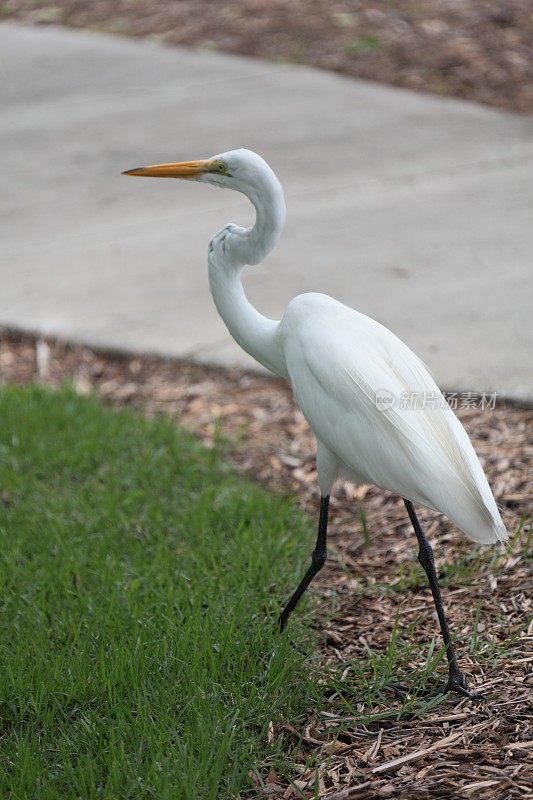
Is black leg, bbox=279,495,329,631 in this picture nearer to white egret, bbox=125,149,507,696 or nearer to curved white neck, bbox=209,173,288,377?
white egret, bbox=125,149,507,696

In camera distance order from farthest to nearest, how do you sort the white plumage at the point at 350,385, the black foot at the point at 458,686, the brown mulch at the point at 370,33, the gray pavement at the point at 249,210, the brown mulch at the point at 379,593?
the brown mulch at the point at 370,33
the gray pavement at the point at 249,210
the black foot at the point at 458,686
the white plumage at the point at 350,385
the brown mulch at the point at 379,593

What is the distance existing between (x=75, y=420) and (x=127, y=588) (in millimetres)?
1363

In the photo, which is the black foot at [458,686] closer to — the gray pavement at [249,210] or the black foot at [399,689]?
the black foot at [399,689]

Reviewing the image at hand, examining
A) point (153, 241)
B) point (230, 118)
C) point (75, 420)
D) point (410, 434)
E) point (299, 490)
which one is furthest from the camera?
point (230, 118)

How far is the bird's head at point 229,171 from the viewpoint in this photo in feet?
8.73

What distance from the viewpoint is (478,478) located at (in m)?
2.54

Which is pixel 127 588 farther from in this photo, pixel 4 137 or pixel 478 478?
pixel 4 137

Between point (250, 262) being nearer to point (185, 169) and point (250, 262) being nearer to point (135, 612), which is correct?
point (185, 169)

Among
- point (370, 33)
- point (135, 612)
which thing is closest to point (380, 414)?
point (135, 612)

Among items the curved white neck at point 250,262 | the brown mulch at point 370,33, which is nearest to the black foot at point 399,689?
the curved white neck at point 250,262

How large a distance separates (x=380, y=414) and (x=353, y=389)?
0.09 metres

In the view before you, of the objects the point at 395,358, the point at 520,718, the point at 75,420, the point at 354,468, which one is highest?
the point at 395,358

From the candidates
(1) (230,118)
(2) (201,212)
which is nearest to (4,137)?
(1) (230,118)

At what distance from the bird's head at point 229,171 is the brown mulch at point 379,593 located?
1.12 m
